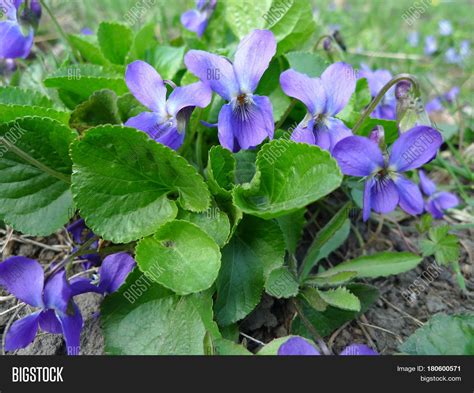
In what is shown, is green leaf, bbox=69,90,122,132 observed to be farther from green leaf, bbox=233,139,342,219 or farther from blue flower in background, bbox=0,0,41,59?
green leaf, bbox=233,139,342,219

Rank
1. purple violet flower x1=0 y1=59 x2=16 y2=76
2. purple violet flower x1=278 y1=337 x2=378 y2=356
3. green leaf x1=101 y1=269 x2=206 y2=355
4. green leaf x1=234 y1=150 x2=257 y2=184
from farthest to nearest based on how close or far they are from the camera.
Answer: purple violet flower x1=0 y1=59 x2=16 y2=76, green leaf x1=234 y1=150 x2=257 y2=184, green leaf x1=101 y1=269 x2=206 y2=355, purple violet flower x1=278 y1=337 x2=378 y2=356

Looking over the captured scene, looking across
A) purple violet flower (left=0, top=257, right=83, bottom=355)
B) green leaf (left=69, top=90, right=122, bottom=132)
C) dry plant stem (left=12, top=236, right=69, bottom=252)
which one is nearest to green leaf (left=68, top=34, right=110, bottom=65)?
green leaf (left=69, top=90, right=122, bottom=132)

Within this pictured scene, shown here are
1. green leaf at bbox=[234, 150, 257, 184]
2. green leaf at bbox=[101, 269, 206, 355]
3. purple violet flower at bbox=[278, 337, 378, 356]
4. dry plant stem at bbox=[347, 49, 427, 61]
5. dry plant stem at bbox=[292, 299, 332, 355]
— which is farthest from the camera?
dry plant stem at bbox=[347, 49, 427, 61]

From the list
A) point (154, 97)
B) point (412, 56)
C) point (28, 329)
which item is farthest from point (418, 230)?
point (412, 56)

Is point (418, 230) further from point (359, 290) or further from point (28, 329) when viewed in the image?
point (28, 329)

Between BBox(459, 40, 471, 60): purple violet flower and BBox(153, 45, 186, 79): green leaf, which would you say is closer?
BBox(153, 45, 186, 79): green leaf

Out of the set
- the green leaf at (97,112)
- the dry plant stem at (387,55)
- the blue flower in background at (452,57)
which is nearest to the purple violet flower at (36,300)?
the green leaf at (97,112)
